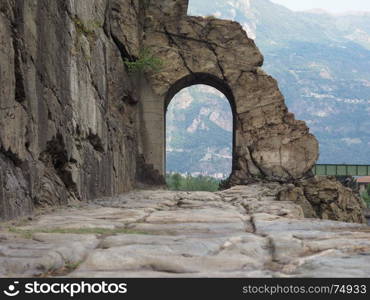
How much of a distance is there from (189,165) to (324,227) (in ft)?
545

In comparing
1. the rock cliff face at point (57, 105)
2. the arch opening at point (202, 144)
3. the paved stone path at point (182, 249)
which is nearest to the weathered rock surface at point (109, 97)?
the rock cliff face at point (57, 105)

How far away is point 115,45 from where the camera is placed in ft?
52.1

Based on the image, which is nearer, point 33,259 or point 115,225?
point 33,259

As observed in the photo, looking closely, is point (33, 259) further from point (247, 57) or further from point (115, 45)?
point (247, 57)

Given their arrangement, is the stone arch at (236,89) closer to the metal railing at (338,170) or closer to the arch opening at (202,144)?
the metal railing at (338,170)

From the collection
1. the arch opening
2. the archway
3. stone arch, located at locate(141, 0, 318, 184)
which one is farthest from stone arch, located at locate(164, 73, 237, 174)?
the archway

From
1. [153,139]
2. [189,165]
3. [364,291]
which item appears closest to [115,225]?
[364,291]

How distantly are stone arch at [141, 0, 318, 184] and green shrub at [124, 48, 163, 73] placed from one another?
0.57 meters

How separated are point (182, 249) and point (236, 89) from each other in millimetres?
16799

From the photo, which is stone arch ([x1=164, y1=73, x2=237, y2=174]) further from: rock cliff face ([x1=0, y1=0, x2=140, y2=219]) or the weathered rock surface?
rock cliff face ([x1=0, y1=0, x2=140, y2=219])

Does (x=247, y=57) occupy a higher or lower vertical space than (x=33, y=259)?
higher

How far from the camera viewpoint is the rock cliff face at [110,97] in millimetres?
7016

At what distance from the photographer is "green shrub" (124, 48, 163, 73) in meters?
17.6

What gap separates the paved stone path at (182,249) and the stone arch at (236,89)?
13695mm
